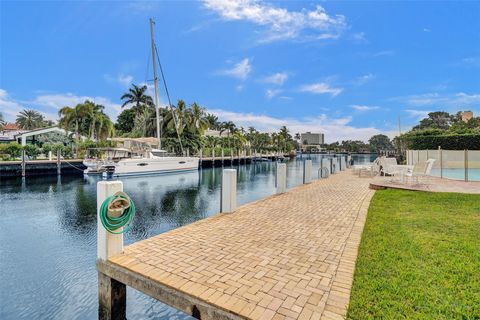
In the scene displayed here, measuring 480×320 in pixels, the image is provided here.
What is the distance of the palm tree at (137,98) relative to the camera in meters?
48.1

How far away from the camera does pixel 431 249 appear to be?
3672 mm

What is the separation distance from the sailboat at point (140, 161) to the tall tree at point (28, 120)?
4727 cm

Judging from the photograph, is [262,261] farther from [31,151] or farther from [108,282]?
[31,151]

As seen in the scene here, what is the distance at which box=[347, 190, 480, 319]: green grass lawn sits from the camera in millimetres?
2344

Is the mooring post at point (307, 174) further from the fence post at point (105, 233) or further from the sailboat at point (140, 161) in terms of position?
the sailboat at point (140, 161)

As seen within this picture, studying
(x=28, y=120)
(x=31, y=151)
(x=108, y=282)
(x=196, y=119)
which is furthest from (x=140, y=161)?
(x=28, y=120)

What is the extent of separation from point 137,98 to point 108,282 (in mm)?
50106

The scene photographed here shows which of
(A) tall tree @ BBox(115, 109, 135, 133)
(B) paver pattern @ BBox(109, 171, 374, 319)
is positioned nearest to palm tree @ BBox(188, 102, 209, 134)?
(A) tall tree @ BBox(115, 109, 135, 133)

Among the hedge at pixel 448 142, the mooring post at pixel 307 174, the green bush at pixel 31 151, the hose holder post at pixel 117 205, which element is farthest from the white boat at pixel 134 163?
the hedge at pixel 448 142

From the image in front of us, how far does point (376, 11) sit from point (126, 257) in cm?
1783

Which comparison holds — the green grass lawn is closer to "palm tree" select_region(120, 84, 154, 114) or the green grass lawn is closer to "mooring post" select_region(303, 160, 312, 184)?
"mooring post" select_region(303, 160, 312, 184)

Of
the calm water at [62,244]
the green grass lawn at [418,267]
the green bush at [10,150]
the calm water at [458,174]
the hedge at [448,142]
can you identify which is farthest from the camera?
the green bush at [10,150]

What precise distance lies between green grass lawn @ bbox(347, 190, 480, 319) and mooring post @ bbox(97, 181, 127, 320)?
296 cm

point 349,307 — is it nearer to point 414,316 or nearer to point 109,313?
point 414,316
